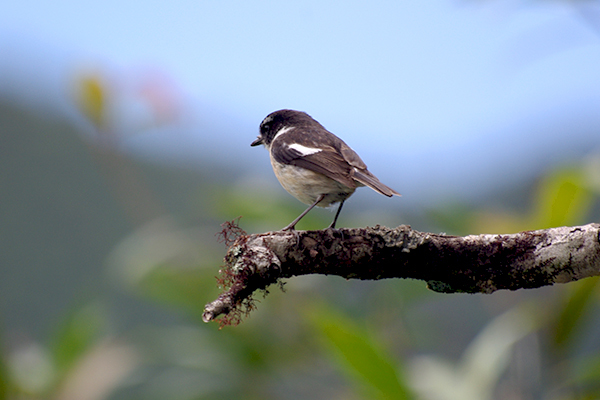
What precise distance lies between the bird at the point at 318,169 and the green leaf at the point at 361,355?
0.63 meters

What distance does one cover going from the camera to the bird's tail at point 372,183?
2.76 metres

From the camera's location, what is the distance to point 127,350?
193 inches

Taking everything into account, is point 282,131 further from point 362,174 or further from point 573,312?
point 573,312

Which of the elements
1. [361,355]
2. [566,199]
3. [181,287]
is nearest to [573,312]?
[566,199]

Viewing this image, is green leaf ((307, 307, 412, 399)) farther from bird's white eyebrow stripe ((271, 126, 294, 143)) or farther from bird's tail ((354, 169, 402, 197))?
bird's white eyebrow stripe ((271, 126, 294, 143))

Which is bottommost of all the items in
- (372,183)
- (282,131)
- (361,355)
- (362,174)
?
(361,355)

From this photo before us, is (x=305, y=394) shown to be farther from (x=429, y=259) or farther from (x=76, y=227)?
(x=76, y=227)

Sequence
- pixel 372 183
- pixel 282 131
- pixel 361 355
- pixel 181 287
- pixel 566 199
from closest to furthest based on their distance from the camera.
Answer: pixel 372 183
pixel 361 355
pixel 566 199
pixel 282 131
pixel 181 287

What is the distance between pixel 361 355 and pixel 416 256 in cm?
143

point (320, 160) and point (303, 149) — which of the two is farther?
point (303, 149)

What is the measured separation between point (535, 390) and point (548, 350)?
12.2 inches

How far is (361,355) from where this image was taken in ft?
10.3

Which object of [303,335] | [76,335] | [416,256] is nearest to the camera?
[416,256]

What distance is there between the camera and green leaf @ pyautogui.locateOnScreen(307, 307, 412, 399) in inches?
121
